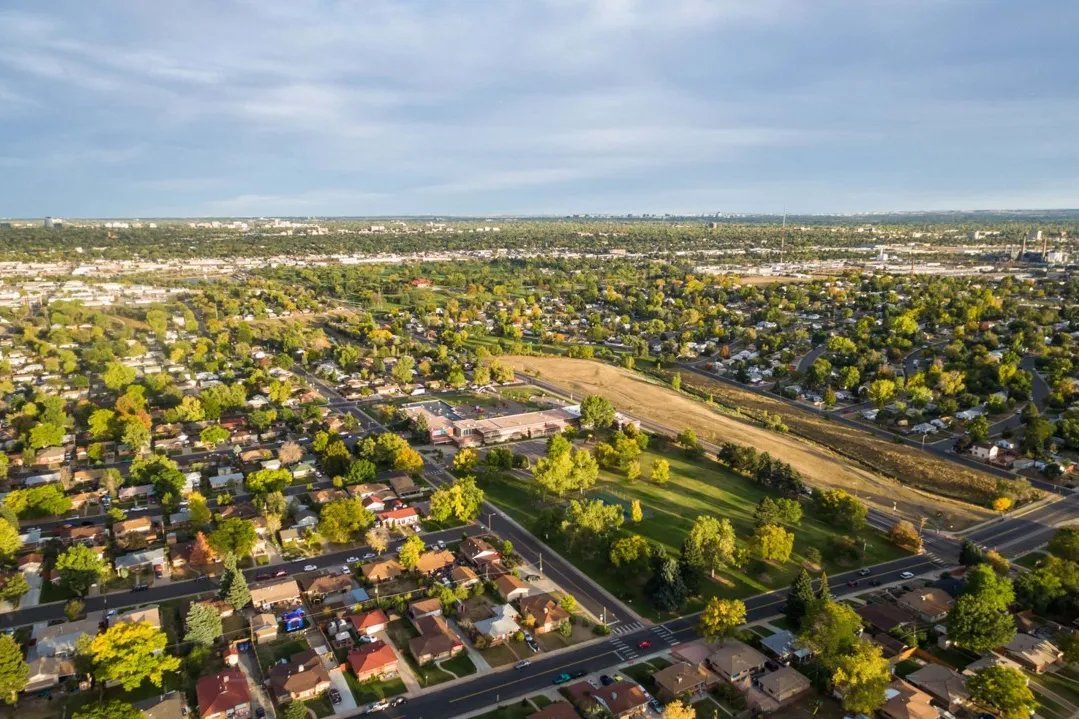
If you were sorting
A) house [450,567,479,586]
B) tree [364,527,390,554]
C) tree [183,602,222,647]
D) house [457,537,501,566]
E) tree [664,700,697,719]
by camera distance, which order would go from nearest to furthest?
tree [664,700,697,719], tree [183,602,222,647], house [450,567,479,586], house [457,537,501,566], tree [364,527,390,554]

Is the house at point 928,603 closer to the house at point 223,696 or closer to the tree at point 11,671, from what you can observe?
the house at point 223,696

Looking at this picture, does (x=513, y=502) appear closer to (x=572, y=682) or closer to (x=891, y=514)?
(x=572, y=682)

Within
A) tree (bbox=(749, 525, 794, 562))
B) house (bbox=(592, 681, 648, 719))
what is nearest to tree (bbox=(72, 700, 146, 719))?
house (bbox=(592, 681, 648, 719))

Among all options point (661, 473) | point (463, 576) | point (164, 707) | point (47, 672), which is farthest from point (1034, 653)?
point (47, 672)

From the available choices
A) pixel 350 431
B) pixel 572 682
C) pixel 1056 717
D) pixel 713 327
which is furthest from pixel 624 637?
→ pixel 713 327

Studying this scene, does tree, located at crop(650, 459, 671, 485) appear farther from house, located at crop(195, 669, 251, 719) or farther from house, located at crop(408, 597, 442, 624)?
house, located at crop(195, 669, 251, 719)

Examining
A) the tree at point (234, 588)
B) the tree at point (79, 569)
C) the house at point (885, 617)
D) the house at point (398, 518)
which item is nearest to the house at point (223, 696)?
the tree at point (234, 588)

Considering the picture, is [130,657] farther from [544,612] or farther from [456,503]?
[456,503]
